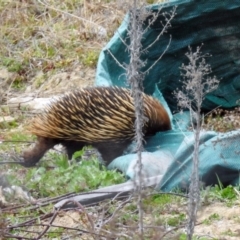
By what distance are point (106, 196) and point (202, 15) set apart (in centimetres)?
284

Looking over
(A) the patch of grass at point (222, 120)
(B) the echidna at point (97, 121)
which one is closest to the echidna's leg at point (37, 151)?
(B) the echidna at point (97, 121)

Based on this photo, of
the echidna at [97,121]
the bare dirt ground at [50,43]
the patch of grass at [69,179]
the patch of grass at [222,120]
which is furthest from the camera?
the bare dirt ground at [50,43]

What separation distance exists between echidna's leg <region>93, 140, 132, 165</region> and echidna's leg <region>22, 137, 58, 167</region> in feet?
1.26

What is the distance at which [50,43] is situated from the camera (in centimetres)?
883

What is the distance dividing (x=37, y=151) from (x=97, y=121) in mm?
588

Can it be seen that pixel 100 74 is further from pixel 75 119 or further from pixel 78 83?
pixel 78 83

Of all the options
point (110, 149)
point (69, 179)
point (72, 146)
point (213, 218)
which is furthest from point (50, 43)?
point (213, 218)

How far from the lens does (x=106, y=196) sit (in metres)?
4.31

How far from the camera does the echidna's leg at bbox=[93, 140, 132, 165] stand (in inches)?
231

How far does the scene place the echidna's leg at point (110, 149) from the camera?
231 inches

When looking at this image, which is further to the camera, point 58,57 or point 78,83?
point 58,57

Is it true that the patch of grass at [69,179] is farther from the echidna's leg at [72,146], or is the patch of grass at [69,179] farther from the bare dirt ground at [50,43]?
the bare dirt ground at [50,43]

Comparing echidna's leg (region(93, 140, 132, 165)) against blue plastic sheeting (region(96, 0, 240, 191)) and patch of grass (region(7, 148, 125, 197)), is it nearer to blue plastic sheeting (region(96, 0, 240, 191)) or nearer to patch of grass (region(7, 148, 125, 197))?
Answer: blue plastic sheeting (region(96, 0, 240, 191))

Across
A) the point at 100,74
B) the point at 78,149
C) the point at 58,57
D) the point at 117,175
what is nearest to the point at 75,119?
the point at 78,149
